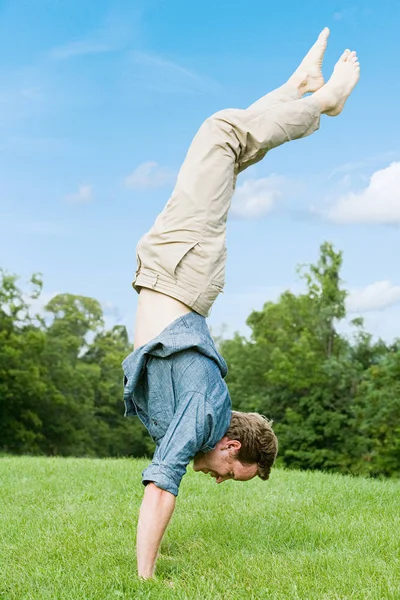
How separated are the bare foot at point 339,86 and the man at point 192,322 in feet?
0.73

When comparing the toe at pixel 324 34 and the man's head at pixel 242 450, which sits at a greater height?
the toe at pixel 324 34

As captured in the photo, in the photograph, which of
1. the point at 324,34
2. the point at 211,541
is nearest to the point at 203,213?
the point at 324,34


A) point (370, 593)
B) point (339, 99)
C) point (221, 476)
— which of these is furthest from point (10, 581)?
point (339, 99)

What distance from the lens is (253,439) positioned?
4.27 metres

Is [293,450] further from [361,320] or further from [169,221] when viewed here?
[169,221]

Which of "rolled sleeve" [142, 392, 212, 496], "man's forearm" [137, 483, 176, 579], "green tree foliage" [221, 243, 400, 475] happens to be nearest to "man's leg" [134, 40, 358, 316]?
"rolled sleeve" [142, 392, 212, 496]

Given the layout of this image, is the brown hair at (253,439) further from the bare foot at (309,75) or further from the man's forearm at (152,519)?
the bare foot at (309,75)

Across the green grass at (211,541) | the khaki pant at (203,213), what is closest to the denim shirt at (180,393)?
the khaki pant at (203,213)

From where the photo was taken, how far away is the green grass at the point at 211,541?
3945 mm

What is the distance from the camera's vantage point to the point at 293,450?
31953 millimetres

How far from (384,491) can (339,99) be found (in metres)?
4.28

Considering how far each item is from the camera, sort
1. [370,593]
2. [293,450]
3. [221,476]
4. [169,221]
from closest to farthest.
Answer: [370,593] < [169,221] < [221,476] < [293,450]

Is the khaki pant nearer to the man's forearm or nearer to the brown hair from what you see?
the brown hair

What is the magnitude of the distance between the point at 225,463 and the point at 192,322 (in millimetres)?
903
